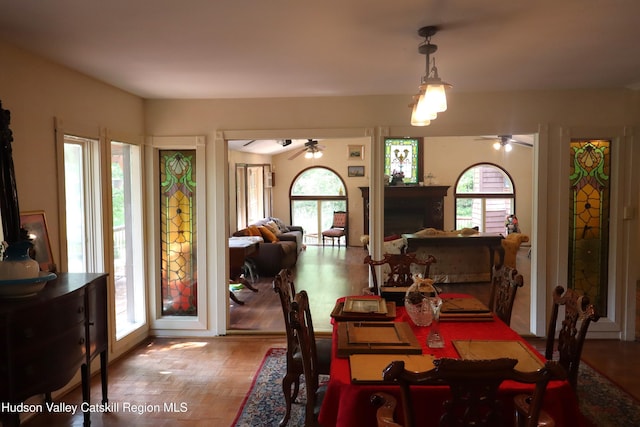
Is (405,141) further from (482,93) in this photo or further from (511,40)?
(511,40)

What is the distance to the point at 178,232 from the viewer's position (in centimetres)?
465

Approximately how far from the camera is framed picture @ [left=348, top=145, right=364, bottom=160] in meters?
11.3

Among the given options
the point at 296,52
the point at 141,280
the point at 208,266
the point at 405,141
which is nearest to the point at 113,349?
the point at 141,280

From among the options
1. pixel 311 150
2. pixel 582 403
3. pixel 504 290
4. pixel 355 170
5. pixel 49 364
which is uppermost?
pixel 311 150

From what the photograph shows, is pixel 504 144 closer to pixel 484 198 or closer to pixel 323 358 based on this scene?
pixel 484 198

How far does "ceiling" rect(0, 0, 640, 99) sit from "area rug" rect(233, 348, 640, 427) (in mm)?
2328

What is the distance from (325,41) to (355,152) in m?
8.54

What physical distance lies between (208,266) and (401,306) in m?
2.34

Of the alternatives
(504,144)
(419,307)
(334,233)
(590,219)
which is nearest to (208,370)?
(419,307)

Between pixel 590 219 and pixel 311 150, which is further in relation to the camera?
pixel 311 150

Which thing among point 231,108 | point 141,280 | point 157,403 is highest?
point 231,108

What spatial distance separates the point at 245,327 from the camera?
4836mm

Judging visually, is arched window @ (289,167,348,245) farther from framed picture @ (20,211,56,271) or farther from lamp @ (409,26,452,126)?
lamp @ (409,26,452,126)

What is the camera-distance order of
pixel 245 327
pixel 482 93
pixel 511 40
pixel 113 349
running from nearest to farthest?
1. pixel 511 40
2. pixel 113 349
3. pixel 482 93
4. pixel 245 327
